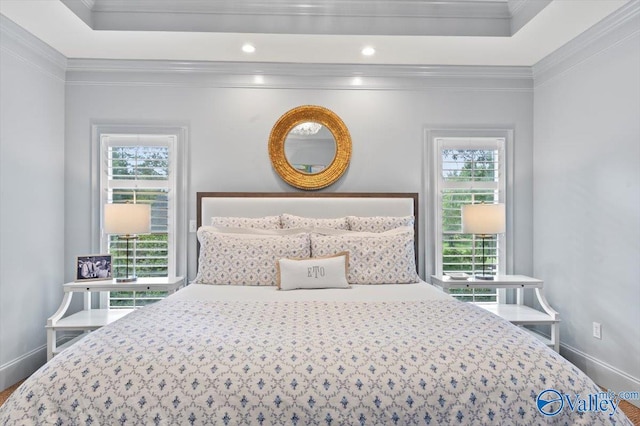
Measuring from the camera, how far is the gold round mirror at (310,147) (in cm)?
354

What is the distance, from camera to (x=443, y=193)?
12.0ft

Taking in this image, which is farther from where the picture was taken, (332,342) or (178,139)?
(178,139)

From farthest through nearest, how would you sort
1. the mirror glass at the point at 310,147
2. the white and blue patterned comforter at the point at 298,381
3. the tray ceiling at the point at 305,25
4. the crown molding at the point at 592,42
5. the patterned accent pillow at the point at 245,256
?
the mirror glass at the point at 310,147
the tray ceiling at the point at 305,25
the patterned accent pillow at the point at 245,256
the crown molding at the point at 592,42
the white and blue patterned comforter at the point at 298,381

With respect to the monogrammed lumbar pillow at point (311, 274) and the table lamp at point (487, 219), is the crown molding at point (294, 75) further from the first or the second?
the monogrammed lumbar pillow at point (311, 274)

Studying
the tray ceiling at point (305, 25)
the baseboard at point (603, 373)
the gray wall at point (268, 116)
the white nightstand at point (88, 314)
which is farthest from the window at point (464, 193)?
the white nightstand at point (88, 314)

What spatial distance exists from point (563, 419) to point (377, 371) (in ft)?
2.06

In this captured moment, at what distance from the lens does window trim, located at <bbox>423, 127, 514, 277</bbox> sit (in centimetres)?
360

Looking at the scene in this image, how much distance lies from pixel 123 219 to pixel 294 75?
1.90m

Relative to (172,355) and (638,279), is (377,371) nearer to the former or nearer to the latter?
(172,355)

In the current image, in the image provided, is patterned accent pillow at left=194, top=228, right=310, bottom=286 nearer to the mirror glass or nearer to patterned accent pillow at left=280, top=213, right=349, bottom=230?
patterned accent pillow at left=280, top=213, right=349, bottom=230

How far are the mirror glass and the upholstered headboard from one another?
27 centimetres

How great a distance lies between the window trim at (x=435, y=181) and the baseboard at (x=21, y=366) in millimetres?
3325

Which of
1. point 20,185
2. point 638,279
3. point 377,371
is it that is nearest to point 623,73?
point 638,279

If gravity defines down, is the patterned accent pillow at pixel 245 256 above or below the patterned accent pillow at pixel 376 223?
below
